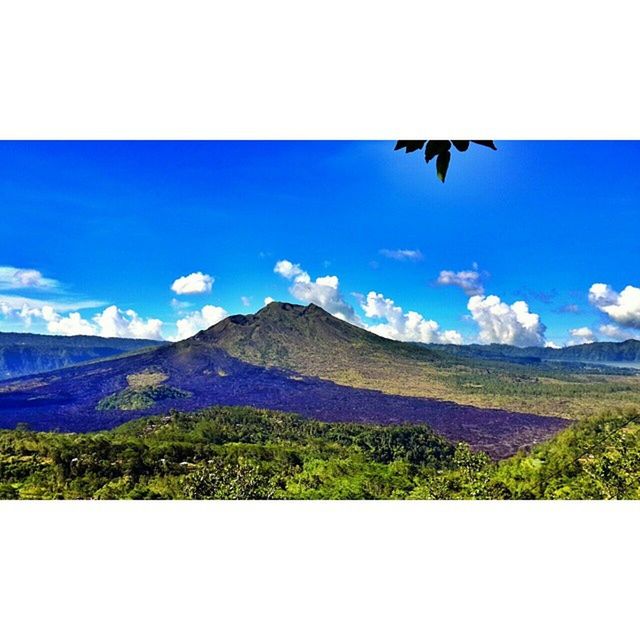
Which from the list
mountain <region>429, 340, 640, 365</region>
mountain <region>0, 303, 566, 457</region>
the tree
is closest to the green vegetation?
mountain <region>0, 303, 566, 457</region>

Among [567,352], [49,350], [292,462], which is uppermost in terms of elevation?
[49,350]

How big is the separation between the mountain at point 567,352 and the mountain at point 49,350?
13.5 feet

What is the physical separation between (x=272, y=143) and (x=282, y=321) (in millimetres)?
2250

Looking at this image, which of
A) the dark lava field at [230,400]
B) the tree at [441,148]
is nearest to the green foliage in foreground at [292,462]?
the dark lava field at [230,400]

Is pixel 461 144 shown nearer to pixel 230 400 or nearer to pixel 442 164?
pixel 442 164

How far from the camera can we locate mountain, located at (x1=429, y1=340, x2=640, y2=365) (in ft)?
20.6

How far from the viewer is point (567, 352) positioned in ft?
21.2

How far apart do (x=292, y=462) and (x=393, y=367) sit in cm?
200

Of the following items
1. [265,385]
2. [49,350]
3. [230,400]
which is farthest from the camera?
[49,350]

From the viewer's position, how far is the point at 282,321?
664 cm

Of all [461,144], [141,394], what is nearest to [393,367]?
[141,394]

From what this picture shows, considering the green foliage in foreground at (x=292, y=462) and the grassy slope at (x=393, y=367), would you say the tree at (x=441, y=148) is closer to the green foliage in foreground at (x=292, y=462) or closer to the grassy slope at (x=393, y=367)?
the green foliage in foreground at (x=292, y=462)

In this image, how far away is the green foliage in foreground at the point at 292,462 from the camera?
15.7 ft

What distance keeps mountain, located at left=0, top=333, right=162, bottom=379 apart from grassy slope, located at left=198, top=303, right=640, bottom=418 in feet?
5.20
